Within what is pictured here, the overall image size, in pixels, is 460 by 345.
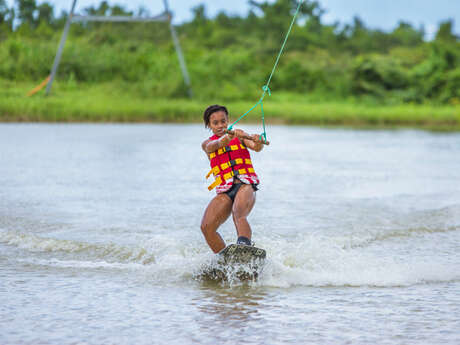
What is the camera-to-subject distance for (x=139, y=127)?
2223 cm

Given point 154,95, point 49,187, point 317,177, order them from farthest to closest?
point 154,95 < point 317,177 < point 49,187

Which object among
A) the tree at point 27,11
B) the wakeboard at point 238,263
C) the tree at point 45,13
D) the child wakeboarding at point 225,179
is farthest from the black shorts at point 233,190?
the tree at point 45,13

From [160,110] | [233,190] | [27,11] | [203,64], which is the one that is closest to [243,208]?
[233,190]

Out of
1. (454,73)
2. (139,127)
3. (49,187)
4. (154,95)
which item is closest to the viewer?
(49,187)

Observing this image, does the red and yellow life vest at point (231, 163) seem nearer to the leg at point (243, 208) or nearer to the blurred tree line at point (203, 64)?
the leg at point (243, 208)

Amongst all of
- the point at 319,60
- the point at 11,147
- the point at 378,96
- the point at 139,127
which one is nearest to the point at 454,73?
the point at 378,96

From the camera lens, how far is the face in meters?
4.98

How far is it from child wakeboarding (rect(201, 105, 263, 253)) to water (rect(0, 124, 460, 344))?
0.91 ft

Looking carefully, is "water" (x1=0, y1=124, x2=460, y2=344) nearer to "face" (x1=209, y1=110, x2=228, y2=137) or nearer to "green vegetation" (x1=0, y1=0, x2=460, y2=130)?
"face" (x1=209, y1=110, x2=228, y2=137)

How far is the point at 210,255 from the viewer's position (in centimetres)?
500

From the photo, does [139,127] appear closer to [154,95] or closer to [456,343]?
[154,95]

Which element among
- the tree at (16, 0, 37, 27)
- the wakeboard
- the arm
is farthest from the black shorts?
the tree at (16, 0, 37, 27)

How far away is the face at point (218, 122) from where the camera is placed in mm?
4980

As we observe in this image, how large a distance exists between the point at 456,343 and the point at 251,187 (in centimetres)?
180
